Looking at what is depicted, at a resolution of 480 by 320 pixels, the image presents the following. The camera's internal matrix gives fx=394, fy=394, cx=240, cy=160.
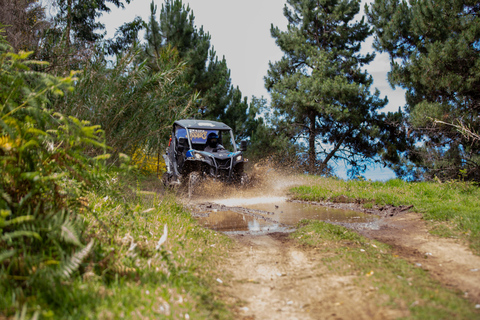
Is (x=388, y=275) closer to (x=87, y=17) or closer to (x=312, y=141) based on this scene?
(x=312, y=141)

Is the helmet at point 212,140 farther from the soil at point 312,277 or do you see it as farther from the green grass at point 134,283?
the green grass at point 134,283

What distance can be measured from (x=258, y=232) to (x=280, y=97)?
596 inches

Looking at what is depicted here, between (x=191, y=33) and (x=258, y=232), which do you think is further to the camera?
(x=191, y=33)

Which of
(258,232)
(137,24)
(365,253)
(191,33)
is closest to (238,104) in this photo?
(191,33)

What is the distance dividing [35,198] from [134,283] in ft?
4.13

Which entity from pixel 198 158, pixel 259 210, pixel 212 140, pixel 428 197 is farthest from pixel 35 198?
pixel 212 140

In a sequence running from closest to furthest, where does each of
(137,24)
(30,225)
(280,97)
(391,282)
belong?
(30,225) < (391,282) < (280,97) < (137,24)

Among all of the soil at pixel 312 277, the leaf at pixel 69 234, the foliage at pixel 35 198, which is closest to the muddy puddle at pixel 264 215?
the soil at pixel 312 277

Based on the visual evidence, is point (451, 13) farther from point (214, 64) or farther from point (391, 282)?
point (391, 282)

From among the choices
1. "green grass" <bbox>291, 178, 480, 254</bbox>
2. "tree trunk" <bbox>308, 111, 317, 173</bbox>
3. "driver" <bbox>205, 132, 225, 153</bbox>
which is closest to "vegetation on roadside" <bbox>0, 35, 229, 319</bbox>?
"green grass" <bbox>291, 178, 480, 254</bbox>

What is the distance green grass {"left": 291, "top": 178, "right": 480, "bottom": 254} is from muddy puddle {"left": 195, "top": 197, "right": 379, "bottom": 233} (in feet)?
2.88

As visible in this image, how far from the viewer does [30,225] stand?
3.27 m

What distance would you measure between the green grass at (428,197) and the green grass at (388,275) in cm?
116

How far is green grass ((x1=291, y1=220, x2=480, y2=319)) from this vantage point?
290cm
